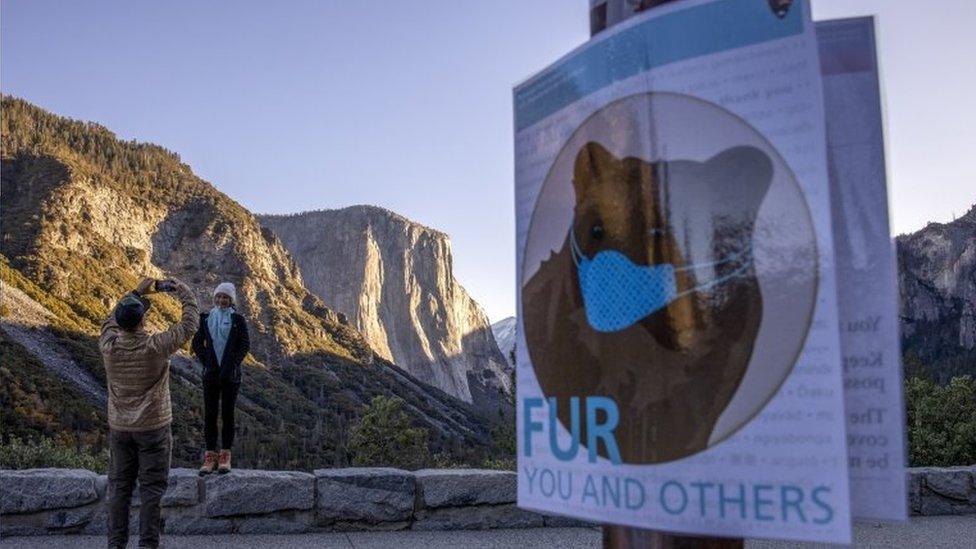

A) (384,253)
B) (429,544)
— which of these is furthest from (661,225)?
(384,253)

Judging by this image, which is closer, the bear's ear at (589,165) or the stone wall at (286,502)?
the bear's ear at (589,165)

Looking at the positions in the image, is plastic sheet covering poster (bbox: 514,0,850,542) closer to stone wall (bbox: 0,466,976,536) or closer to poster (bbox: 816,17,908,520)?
poster (bbox: 816,17,908,520)

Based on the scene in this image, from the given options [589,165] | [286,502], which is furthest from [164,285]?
[589,165]

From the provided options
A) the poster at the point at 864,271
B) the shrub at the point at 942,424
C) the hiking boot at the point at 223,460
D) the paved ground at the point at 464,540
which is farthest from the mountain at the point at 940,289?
the poster at the point at 864,271

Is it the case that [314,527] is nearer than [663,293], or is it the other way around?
[663,293]

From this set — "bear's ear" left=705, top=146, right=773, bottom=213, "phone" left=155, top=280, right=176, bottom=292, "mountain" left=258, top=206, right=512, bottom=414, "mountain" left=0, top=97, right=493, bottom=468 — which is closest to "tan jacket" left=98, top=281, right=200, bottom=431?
"phone" left=155, top=280, right=176, bottom=292

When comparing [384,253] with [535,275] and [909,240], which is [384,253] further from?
[535,275]

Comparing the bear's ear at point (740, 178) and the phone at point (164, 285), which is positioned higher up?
the phone at point (164, 285)

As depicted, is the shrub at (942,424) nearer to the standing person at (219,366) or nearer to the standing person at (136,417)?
the standing person at (219,366)
